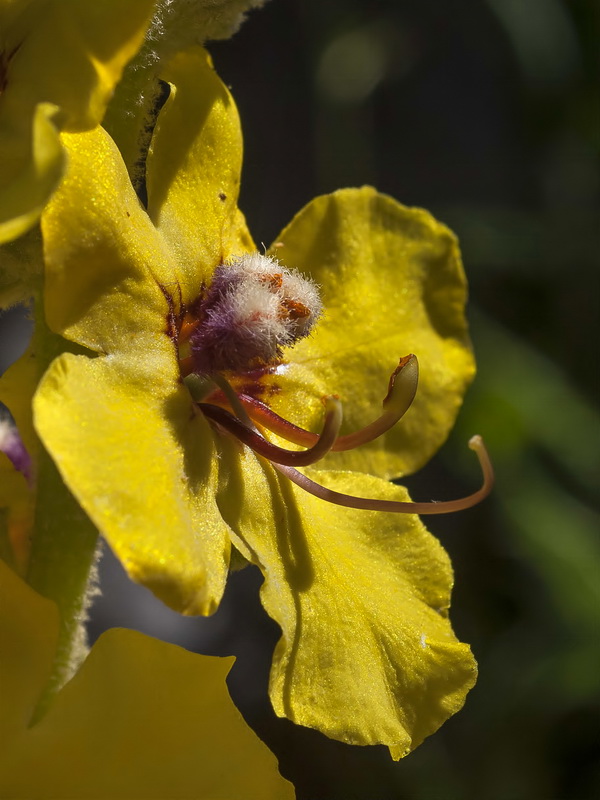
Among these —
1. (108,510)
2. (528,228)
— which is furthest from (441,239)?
(528,228)

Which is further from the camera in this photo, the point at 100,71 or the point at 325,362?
the point at 325,362

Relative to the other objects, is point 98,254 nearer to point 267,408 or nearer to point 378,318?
point 267,408

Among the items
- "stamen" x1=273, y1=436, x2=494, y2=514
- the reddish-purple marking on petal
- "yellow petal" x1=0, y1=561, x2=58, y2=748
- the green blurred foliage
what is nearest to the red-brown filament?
"stamen" x1=273, y1=436, x2=494, y2=514

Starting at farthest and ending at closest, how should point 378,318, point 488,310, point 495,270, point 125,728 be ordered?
point 488,310
point 495,270
point 378,318
point 125,728

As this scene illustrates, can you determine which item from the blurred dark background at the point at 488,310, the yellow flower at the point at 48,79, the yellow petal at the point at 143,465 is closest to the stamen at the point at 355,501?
the yellow petal at the point at 143,465

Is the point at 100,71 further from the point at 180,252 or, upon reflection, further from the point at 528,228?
the point at 528,228

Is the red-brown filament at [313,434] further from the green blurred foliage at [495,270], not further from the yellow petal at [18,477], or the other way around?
the green blurred foliage at [495,270]

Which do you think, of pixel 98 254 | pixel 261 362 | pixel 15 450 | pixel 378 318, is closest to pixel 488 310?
pixel 378 318
